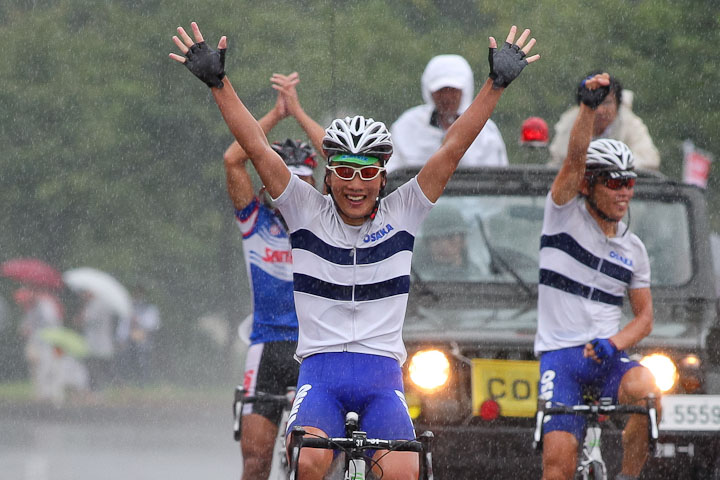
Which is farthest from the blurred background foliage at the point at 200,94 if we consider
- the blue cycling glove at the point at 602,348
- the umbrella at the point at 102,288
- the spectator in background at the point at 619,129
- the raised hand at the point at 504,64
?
the raised hand at the point at 504,64

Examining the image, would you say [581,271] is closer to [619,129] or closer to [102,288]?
[619,129]

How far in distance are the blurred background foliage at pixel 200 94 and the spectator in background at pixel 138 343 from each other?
6.16 ft

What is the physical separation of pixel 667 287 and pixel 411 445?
4249mm

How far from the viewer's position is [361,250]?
683cm

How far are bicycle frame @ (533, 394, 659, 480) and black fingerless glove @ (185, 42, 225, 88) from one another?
7.81 ft

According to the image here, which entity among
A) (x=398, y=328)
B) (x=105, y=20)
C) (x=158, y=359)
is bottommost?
(x=398, y=328)

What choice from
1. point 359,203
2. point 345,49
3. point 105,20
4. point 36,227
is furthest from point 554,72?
point 359,203

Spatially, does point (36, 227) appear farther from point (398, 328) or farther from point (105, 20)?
point (398, 328)

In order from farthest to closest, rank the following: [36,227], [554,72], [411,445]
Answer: [36,227]
[554,72]
[411,445]

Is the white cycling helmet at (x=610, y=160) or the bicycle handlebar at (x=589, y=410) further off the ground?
the white cycling helmet at (x=610, y=160)

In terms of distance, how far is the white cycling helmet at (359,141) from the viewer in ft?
22.3

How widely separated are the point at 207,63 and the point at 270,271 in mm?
2299

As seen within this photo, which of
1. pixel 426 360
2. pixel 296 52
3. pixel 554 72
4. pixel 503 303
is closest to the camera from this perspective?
pixel 426 360

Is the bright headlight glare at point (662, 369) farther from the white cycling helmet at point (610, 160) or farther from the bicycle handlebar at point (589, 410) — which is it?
the white cycling helmet at point (610, 160)
